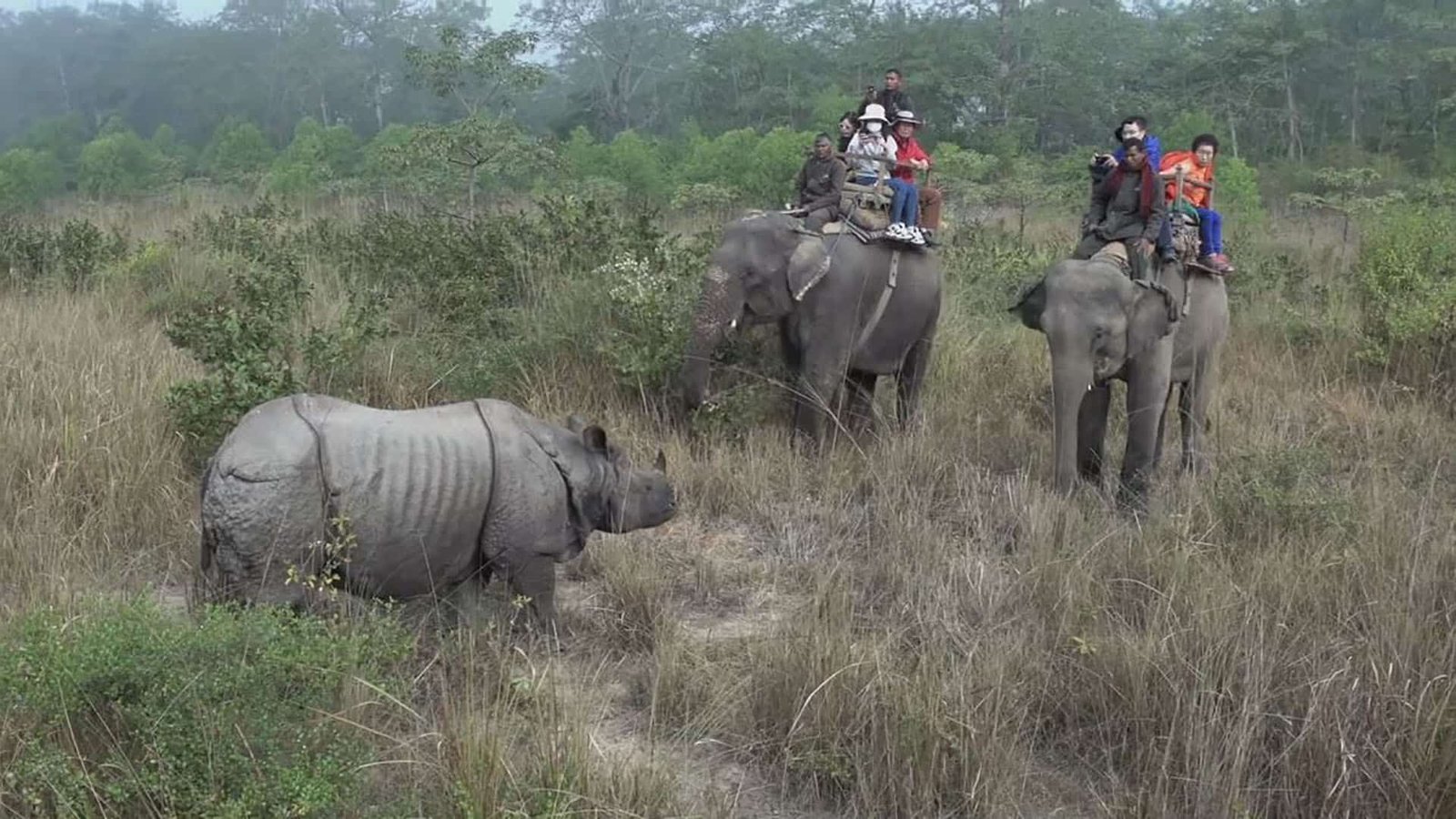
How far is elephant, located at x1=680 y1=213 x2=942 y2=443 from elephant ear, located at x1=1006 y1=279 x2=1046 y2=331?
1188mm

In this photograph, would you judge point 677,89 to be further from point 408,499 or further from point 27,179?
point 408,499

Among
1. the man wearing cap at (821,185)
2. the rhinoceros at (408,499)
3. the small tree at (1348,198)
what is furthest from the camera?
the small tree at (1348,198)

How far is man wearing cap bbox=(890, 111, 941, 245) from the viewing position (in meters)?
8.59

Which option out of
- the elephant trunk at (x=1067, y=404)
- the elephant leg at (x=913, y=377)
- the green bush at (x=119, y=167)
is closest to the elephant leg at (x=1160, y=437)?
the elephant trunk at (x=1067, y=404)

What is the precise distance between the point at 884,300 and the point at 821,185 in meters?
1.06

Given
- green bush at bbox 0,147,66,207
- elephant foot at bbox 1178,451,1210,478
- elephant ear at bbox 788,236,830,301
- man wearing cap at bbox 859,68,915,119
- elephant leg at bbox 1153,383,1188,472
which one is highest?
man wearing cap at bbox 859,68,915,119

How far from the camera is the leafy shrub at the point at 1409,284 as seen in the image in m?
9.45

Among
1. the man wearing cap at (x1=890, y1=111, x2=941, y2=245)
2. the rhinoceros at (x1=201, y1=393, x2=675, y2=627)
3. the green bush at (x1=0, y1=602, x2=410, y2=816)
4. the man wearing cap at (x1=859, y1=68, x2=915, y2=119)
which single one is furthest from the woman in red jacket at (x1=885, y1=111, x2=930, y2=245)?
the green bush at (x1=0, y1=602, x2=410, y2=816)

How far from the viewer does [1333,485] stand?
256 inches

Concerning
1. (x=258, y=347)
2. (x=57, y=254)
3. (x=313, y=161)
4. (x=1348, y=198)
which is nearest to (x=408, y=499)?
(x=258, y=347)

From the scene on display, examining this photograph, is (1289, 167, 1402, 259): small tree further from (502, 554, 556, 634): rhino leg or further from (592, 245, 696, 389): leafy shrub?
(502, 554, 556, 634): rhino leg

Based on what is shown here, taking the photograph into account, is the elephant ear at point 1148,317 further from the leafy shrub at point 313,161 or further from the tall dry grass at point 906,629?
the leafy shrub at point 313,161

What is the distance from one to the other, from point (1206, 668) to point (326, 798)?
2.88 m

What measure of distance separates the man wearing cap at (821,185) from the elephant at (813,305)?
0.93ft
